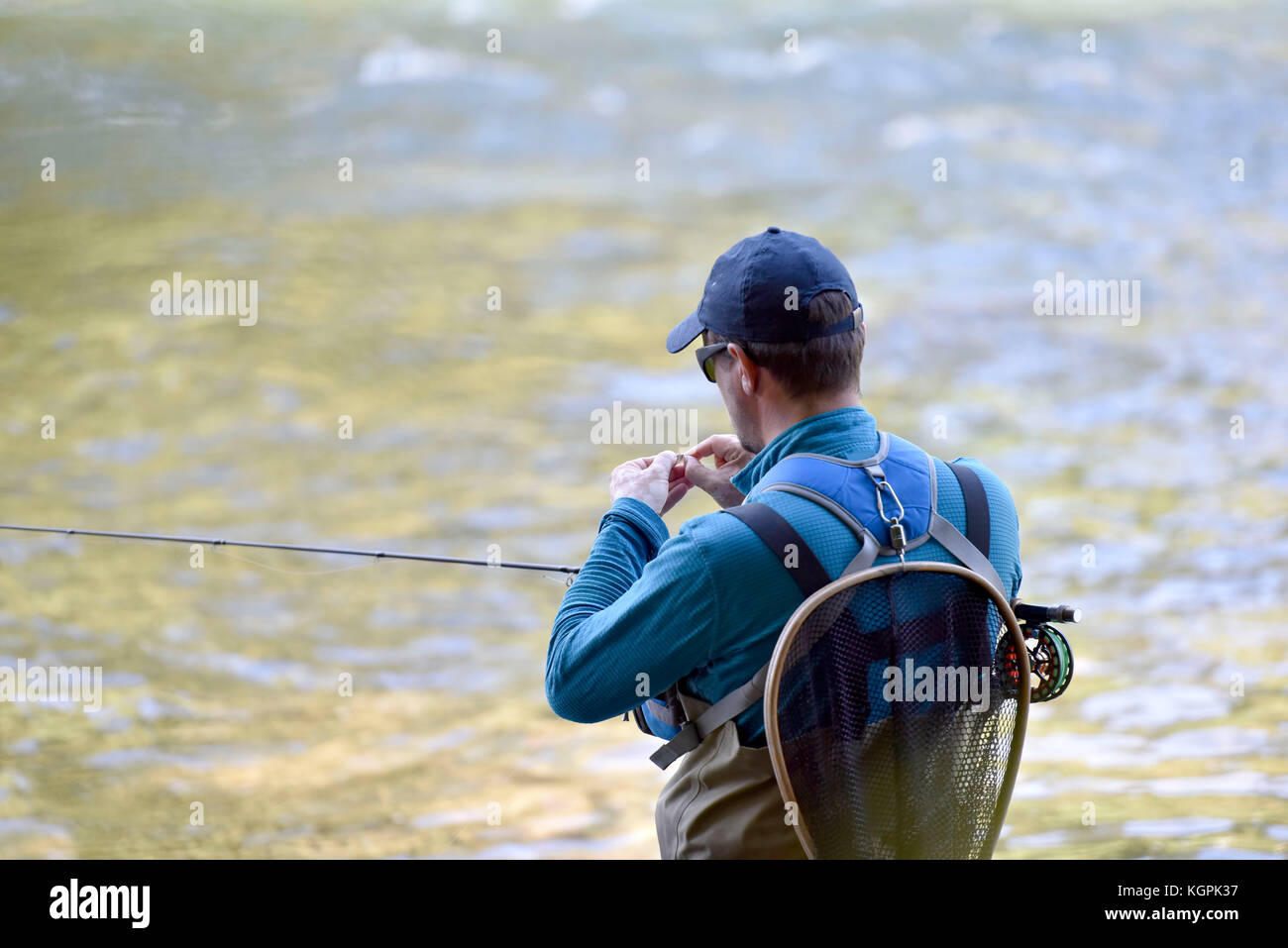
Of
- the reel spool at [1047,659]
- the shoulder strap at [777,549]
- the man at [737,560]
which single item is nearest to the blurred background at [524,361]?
the reel spool at [1047,659]

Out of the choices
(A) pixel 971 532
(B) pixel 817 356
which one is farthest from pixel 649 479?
(A) pixel 971 532

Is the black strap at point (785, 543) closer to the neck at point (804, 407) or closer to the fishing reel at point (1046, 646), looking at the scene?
the neck at point (804, 407)

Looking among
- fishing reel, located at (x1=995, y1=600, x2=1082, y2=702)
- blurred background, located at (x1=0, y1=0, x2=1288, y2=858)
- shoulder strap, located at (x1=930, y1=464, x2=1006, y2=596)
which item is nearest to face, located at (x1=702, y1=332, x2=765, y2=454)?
shoulder strap, located at (x1=930, y1=464, x2=1006, y2=596)

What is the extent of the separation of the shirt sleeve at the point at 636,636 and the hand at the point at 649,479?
16 cm

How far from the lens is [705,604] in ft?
4.55

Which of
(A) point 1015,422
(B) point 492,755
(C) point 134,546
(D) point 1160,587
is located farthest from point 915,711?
(A) point 1015,422

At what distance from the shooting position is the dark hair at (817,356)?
4.92 feet

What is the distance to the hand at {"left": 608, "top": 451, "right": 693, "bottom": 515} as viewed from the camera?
163 centimetres

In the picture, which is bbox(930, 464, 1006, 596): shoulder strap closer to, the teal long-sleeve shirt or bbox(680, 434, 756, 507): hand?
the teal long-sleeve shirt

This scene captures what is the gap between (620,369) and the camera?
27.9 ft

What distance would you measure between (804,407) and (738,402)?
0.08 m

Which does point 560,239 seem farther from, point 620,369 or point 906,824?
point 906,824

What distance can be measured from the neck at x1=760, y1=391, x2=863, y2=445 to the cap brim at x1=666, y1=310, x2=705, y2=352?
139 mm

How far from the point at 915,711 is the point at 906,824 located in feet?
0.42
